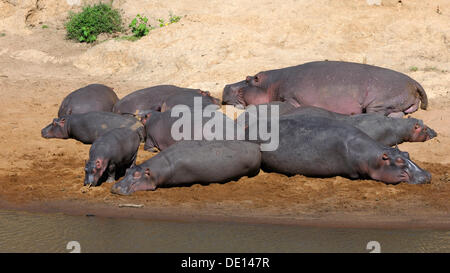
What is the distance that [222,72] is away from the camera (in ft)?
38.0

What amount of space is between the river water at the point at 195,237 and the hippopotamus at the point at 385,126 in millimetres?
2391

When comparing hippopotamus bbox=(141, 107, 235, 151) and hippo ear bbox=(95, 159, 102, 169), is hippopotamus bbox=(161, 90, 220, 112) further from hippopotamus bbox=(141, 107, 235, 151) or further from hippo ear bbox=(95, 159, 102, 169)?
hippo ear bbox=(95, 159, 102, 169)

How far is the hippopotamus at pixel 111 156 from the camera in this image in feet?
23.8

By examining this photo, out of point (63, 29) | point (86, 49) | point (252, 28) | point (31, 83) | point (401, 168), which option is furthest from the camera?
point (63, 29)

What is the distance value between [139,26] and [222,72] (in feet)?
9.04

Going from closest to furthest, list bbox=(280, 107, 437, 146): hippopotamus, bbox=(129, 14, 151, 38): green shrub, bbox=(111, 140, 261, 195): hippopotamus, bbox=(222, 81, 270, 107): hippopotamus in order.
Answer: bbox=(111, 140, 261, 195): hippopotamus, bbox=(280, 107, 437, 146): hippopotamus, bbox=(222, 81, 270, 107): hippopotamus, bbox=(129, 14, 151, 38): green shrub

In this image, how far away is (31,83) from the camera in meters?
12.0

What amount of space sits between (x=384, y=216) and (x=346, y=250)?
0.91 meters

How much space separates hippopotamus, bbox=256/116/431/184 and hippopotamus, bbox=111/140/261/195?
0.38 metres

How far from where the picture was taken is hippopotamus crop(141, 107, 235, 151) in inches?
321

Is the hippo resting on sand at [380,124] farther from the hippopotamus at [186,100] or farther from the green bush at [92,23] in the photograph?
the green bush at [92,23]

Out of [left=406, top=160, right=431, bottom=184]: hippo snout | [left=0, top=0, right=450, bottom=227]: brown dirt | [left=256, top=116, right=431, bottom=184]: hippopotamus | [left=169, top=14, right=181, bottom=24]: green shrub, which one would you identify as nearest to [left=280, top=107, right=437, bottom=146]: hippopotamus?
[left=0, top=0, right=450, bottom=227]: brown dirt

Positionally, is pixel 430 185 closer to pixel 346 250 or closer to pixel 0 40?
pixel 346 250
